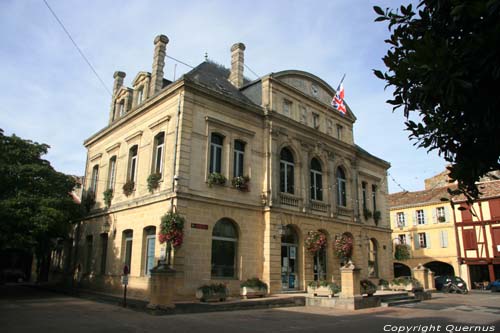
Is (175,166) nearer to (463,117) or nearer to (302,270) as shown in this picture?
(302,270)

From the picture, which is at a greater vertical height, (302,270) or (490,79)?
(490,79)

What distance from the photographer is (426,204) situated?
3441cm

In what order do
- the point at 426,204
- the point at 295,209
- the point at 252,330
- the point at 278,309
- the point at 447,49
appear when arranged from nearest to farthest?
the point at 447,49 < the point at 252,330 < the point at 278,309 < the point at 295,209 < the point at 426,204

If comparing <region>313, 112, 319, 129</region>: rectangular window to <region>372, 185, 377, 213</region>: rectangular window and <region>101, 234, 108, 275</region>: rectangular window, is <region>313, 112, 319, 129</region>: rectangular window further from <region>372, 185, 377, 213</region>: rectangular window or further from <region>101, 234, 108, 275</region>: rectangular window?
<region>101, 234, 108, 275</region>: rectangular window

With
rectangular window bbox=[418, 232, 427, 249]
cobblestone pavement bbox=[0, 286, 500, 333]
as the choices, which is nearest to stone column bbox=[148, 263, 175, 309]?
cobblestone pavement bbox=[0, 286, 500, 333]

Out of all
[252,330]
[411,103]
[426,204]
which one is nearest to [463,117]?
[411,103]

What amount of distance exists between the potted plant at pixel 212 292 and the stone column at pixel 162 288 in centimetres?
170

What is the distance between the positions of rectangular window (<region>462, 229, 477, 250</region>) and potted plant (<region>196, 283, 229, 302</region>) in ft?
85.4

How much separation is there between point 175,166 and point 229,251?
407cm

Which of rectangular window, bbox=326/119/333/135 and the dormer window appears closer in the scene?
the dormer window

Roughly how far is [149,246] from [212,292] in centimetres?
380

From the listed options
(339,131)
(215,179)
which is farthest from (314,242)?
(339,131)

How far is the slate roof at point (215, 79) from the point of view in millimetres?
16828

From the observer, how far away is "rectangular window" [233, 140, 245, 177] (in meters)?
16.6
